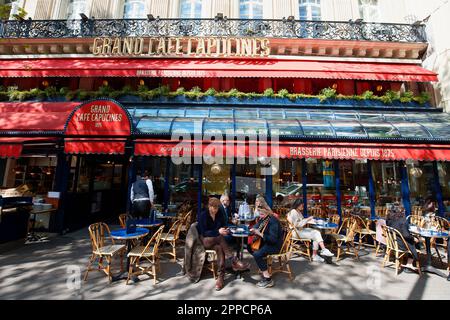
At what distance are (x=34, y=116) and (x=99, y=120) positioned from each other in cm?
344

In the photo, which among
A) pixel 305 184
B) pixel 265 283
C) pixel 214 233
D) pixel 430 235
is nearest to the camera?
pixel 265 283

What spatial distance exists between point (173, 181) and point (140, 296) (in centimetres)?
484

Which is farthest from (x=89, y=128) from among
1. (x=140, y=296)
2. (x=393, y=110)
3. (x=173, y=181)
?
(x=393, y=110)

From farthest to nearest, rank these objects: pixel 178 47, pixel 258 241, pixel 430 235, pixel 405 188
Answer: pixel 178 47 < pixel 405 188 < pixel 430 235 < pixel 258 241

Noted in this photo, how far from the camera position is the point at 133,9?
11484 mm

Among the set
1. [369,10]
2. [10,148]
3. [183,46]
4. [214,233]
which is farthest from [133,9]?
[214,233]

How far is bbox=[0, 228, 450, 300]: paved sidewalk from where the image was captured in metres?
3.90

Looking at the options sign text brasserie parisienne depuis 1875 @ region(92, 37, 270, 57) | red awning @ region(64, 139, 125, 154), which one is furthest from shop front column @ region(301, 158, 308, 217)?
red awning @ region(64, 139, 125, 154)

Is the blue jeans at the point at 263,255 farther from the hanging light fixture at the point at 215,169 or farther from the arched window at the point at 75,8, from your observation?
the arched window at the point at 75,8

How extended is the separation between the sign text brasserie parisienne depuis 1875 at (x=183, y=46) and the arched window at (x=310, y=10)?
11.9 feet

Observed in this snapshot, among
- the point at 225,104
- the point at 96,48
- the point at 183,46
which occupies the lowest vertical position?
the point at 225,104

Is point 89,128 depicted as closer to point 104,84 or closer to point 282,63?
Answer: point 104,84

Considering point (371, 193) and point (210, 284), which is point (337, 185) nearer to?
point (371, 193)

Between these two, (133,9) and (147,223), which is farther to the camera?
(133,9)
